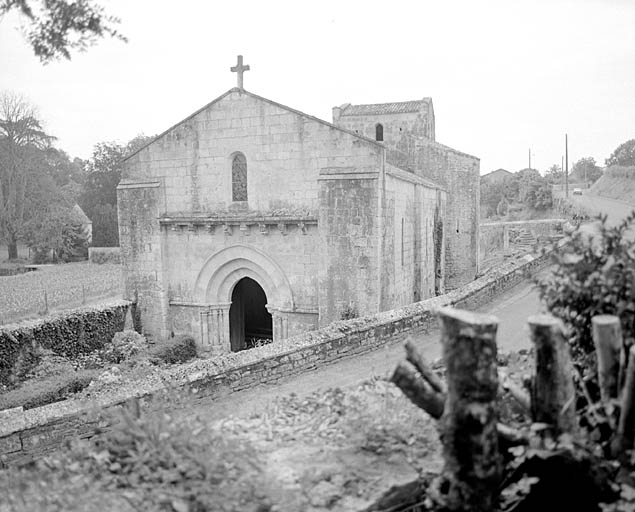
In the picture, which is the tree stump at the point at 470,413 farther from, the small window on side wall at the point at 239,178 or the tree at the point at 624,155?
the tree at the point at 624,155

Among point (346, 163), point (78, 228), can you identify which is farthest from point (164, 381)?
point (78, 228)

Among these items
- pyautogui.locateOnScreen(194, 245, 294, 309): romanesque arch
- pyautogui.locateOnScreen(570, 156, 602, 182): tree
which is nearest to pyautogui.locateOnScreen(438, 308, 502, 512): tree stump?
pyautogui.locateOnScreen(194, 245, 294, 309): romanesque arch

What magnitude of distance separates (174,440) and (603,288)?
2.84 meters

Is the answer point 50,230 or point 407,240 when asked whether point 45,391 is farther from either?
point 50,230

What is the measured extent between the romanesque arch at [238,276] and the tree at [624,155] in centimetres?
5880

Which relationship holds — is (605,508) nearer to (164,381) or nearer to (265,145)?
(164,381)

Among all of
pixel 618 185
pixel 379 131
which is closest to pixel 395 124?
pixel 379 131

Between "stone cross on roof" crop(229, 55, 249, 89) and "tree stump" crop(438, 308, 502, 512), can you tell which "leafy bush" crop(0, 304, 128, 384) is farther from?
"tree stump" crop(438, 308, 502, 512)

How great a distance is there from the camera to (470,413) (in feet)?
10.6

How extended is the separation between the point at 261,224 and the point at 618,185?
4006 centimetres

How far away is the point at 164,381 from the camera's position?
8508mm

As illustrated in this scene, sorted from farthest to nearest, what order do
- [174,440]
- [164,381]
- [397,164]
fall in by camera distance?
[397,164]
[164,381]
[174,440]

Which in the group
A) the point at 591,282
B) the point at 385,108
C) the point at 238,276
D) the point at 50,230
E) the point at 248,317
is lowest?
the point at 248,317

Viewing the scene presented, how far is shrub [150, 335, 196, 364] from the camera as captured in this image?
15.6 meters
